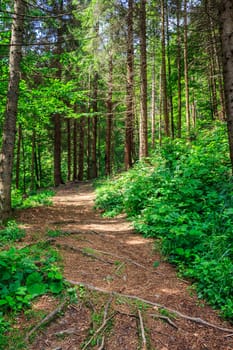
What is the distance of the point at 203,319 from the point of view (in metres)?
2.82

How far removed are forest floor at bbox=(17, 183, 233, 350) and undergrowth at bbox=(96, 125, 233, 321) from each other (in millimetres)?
250

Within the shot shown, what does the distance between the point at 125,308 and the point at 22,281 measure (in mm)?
1278

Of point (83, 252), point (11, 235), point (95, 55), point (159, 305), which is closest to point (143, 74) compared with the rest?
point (95, 55)

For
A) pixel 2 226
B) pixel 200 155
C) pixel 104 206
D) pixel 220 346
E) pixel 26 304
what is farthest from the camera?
pixel 104 206

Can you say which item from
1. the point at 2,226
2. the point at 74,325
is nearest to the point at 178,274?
the point at 74,325

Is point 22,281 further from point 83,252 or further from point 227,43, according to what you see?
point 227,43

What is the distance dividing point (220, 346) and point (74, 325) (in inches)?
58.7

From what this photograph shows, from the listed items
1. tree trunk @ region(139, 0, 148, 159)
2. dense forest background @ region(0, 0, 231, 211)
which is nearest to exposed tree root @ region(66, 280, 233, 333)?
dense forest background @ region(0, 0, 231, 211)

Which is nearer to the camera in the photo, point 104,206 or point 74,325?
point 74,325

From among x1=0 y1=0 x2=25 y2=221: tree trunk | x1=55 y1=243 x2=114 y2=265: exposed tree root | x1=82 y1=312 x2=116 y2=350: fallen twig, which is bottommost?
x1=82 y1=312 x2=116 y2=350: fallen twig

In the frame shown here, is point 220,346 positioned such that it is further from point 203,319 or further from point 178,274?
point 178,274

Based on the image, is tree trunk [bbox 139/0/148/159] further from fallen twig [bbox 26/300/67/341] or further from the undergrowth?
fallen twig [bbox 26/300/67/341]

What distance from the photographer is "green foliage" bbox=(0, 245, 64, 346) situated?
2.63 meters

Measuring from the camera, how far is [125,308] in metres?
2.88
